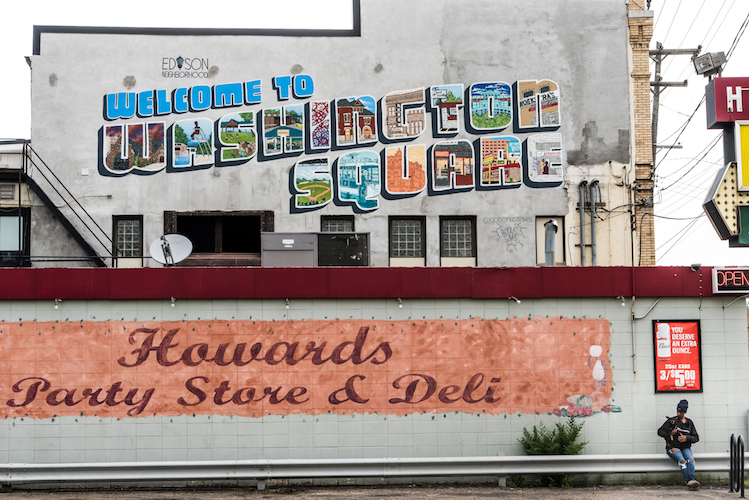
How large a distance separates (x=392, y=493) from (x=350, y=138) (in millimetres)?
11963

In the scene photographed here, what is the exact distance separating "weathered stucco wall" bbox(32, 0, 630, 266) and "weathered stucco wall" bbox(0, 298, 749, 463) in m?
7.70

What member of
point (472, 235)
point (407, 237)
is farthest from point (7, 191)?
point (472, 235)

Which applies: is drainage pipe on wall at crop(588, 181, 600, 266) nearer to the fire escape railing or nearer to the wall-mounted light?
the wall-mounted light

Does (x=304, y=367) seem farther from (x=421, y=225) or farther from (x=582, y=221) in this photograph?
(x=582, y=221)

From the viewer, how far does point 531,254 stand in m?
22.4

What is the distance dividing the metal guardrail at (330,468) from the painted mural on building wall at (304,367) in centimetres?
104

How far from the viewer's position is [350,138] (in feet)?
73.0

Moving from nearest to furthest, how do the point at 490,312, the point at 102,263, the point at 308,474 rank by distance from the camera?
the point at 308,474
the point at 490,312
the point at 102,263

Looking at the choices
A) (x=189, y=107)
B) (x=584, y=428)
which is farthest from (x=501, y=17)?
(x=584, y=428)

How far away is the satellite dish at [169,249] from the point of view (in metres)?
16.8

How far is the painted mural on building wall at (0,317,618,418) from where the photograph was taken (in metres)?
14.2

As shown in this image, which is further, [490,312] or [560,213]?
[560,213]

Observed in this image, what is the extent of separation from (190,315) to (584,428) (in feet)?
27.3

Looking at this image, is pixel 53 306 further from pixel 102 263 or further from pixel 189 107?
pixel 189 107
